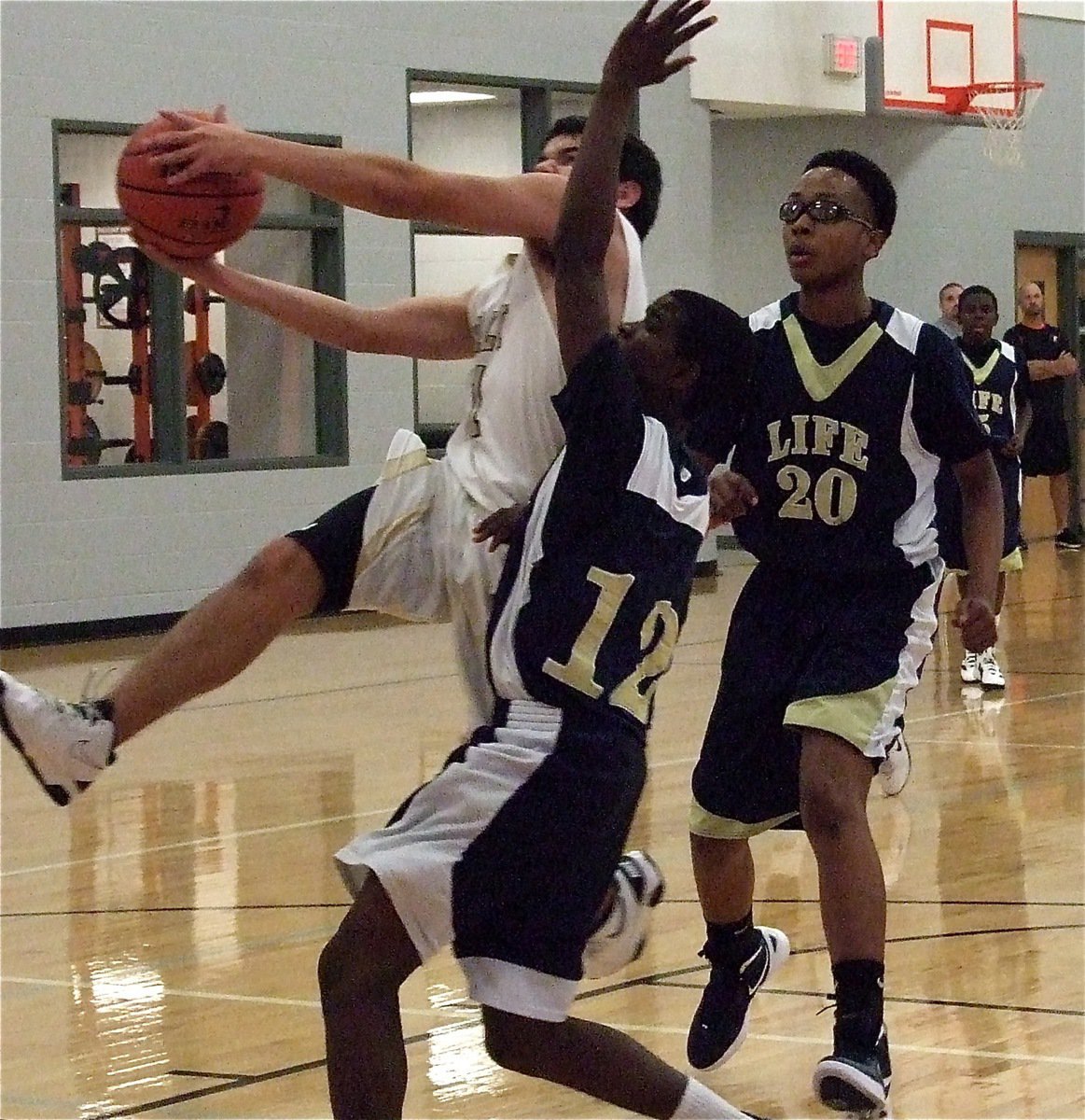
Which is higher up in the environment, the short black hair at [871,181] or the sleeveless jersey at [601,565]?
the short black hair at [871,181]

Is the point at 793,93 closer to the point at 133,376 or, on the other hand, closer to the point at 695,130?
the point at 695,130

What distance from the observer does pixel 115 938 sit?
5.47 metres

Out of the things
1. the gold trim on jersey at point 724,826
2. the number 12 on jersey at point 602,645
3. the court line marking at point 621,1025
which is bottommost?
the court line marking at point 621,1025

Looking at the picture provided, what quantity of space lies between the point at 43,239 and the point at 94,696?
8076 millimetres

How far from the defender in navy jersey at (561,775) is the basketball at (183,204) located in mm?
781

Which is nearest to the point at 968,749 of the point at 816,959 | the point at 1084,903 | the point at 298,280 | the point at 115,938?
the point at 1084,903

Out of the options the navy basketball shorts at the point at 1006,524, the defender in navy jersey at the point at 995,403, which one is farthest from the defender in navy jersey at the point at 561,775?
the defender in navy jersey at the point at 995,403

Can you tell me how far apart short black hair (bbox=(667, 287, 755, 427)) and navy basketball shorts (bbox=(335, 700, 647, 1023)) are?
0.50m

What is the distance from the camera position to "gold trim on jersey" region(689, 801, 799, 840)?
172 inches

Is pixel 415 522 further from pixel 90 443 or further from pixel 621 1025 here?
pixel 90 443

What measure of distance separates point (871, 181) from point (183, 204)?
4.62ft

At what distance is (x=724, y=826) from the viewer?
4.38 metres

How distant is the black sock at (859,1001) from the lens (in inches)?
156

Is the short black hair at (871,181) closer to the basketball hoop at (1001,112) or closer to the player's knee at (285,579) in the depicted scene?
the player's knee at (285,579)
